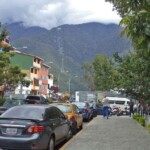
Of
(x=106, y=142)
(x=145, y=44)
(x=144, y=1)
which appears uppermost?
(x=144, y=1)

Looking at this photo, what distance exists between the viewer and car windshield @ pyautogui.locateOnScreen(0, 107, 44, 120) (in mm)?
11406

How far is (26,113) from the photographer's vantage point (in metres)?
11.7

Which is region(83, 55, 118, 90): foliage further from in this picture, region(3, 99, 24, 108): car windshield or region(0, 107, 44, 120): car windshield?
region(0, 107, 44, 120): car windshield

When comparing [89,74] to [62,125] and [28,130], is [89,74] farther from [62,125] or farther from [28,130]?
[28,130]

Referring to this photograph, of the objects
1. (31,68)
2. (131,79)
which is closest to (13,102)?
(131,79)

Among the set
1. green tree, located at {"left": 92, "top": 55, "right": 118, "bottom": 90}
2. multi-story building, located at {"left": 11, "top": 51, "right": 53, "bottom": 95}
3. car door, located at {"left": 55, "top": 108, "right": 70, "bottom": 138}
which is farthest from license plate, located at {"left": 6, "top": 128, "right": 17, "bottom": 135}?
multi-story building, located at {"left": 11, "top": 51, "right": 53, "bottom": 95}

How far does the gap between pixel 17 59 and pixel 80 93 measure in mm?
38639

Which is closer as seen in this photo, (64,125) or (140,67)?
(64,125)

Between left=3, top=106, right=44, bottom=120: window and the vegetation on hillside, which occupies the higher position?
the vegetation on hillside

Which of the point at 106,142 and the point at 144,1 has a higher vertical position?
the point at 144,1

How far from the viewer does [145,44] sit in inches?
211

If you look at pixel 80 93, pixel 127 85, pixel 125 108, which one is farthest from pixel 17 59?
pixel 127 85

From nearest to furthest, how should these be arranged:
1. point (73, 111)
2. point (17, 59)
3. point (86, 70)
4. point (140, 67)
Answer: point (73, 111)
point (140, 67)
point (17, 59)
point (86, 70)

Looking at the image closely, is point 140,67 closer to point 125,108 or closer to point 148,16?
point 148,16
